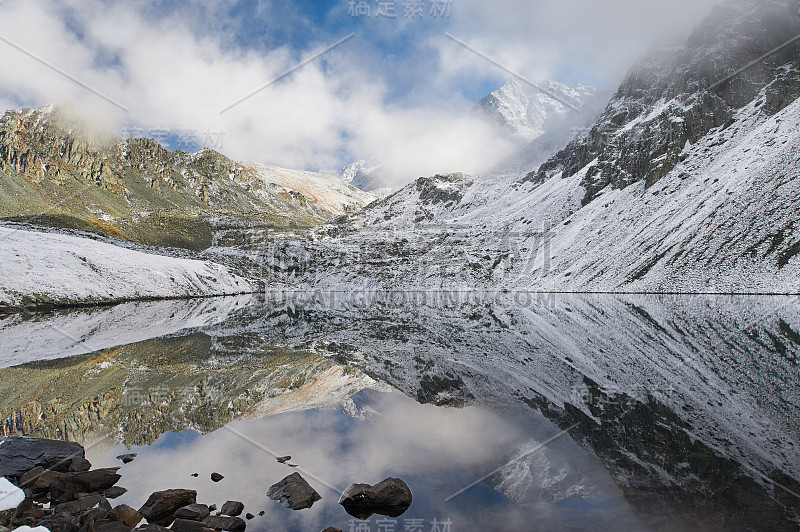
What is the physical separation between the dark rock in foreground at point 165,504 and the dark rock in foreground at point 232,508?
3.44 ft

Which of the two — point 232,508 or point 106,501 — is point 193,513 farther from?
point 106,501

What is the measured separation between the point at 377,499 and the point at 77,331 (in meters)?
42.1

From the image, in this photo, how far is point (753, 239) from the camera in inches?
2773

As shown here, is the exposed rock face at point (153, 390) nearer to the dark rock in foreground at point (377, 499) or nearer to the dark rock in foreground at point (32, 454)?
the dark rock in foreground at point (32, 454)

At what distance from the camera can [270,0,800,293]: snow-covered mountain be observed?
74400 millimetres

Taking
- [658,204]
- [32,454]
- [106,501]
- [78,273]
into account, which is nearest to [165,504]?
[106,501]

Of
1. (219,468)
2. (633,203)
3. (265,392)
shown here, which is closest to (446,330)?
(265,392)

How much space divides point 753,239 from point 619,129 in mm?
83012

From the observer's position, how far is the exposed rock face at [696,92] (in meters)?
106

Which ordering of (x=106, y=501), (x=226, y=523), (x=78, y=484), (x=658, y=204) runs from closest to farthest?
(x=226, y=523) → (x=106, y=501) → (x=78, y=484) → (x=658, y=204)

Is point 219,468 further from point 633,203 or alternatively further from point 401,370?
point 633,203

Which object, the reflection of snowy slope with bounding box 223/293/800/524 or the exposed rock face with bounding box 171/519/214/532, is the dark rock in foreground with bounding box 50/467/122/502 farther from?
the reflection of snowy slope with bounding box 223/293/800/524

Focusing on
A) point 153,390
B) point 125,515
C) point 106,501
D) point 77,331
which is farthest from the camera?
point 77,331

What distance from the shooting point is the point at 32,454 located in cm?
1212
